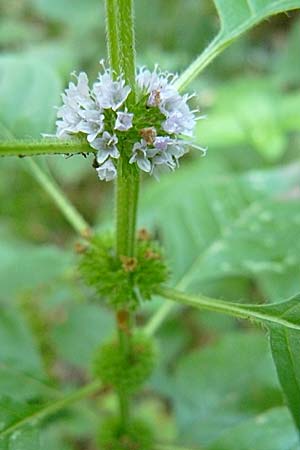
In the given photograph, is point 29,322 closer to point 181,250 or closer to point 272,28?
point 181,250

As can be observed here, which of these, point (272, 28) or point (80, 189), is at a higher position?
point (272, 28)

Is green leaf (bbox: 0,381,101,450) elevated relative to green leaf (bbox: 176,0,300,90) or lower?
lower

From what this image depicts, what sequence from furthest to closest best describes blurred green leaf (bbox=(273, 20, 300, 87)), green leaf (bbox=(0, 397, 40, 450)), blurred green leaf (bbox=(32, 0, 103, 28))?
blurred green leaf (bbox=(32, 0, 103, 28))
blurred green leaf (bbox=(273, 20, 300, 87))
green leaf (bbox=(0, 397, 40, 450))

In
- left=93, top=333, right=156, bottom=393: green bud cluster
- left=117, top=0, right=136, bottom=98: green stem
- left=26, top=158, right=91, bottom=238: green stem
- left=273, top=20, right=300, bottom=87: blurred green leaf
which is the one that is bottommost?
left=93, top=333, right=156, bottom=393: green bud cluster

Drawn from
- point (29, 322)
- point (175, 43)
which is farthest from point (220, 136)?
point (175, 43)

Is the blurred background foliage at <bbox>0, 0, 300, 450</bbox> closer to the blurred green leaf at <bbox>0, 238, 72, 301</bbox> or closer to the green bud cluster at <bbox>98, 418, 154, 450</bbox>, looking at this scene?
the blurred green leaf at <bbox>0, 238, 72, 301</bbox>

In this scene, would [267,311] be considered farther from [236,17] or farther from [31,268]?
[31,268]

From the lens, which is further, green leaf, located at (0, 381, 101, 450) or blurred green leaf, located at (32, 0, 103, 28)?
blurred green leaf, located at (32, 0, 103, 28)

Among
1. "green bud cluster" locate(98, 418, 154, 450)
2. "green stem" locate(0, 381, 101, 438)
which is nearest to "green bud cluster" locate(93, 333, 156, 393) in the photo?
"green stem" locate(0, 381, 101, 438)
